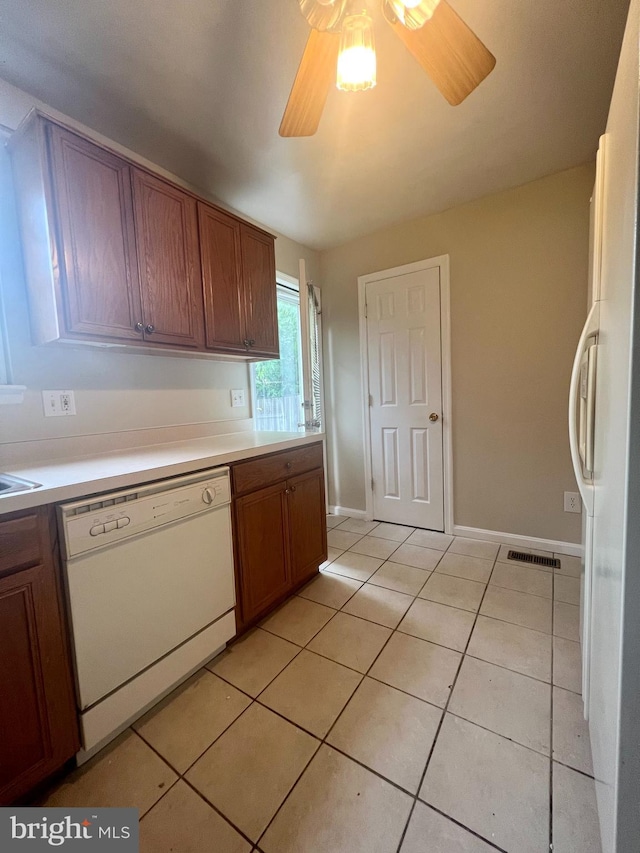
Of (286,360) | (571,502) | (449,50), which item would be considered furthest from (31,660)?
(571,502)

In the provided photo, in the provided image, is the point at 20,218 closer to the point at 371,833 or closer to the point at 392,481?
the point at 371,833

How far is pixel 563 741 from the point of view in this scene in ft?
3.73

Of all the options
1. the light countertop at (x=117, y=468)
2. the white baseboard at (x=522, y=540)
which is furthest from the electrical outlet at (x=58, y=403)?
the white baseboard at (x=522, y=540)

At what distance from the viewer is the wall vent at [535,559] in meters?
2.23

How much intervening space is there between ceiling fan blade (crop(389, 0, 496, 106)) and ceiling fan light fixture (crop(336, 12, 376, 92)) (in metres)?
0.08

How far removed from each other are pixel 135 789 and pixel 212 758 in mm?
223

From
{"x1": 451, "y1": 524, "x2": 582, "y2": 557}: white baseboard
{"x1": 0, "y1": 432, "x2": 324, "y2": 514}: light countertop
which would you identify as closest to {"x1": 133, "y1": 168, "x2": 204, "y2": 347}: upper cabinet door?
{"x1": 0, "y1": 432, "x2": 324, "y2": 514}: light countertop

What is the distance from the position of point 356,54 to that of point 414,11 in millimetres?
174

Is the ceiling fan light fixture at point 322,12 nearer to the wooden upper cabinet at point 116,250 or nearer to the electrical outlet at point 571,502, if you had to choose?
the wooden upper cabinet at point 116,250

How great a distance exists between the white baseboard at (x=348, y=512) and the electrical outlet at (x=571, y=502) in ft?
5.01

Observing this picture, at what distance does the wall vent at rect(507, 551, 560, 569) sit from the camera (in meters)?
2.23

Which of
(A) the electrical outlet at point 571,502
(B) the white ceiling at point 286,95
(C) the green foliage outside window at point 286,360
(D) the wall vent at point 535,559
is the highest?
(B) the white ceiling at point 286,95

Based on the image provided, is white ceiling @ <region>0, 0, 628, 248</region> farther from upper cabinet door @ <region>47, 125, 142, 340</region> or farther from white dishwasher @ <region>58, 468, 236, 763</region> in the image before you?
white dishwasher @ <region>58, 468, 236, 763</region>

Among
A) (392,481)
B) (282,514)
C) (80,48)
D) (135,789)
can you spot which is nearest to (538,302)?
(392,481)
